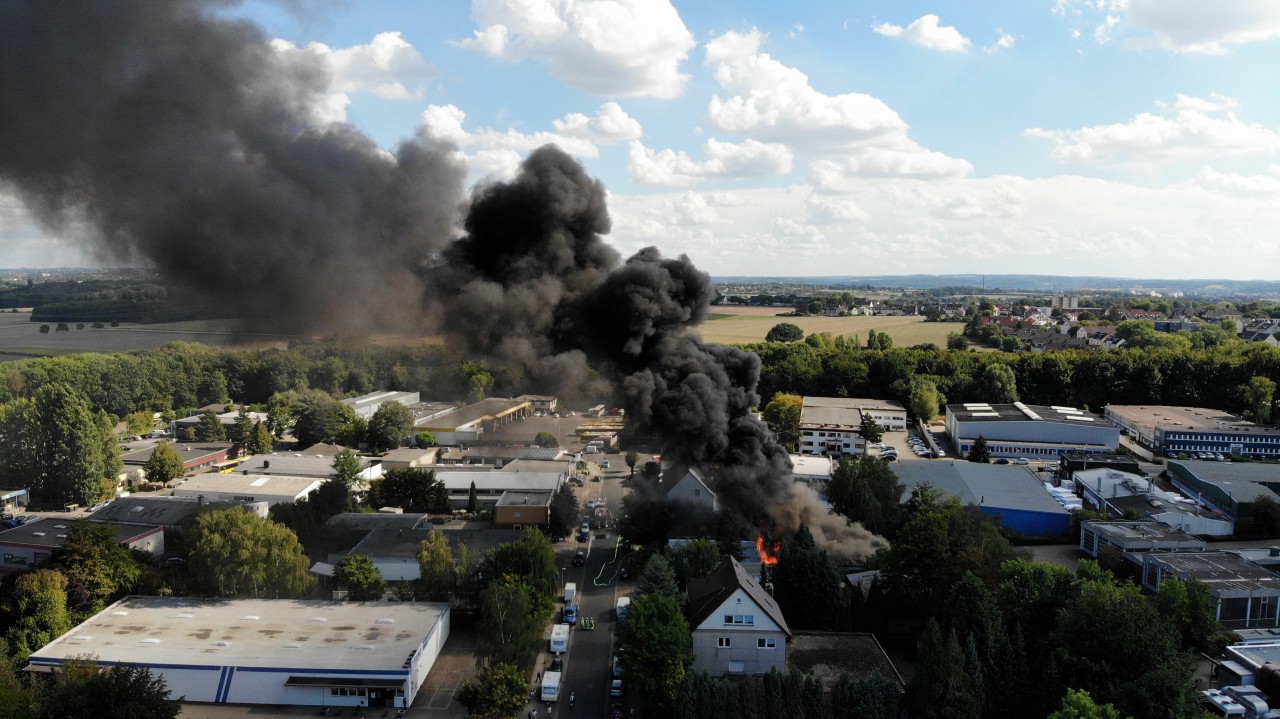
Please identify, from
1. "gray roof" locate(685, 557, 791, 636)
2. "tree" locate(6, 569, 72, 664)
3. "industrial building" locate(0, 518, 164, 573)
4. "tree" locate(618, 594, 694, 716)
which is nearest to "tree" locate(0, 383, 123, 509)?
"industrial building" locate(0, 518, 164, 573)

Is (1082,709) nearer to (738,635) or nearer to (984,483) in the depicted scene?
(738,635)

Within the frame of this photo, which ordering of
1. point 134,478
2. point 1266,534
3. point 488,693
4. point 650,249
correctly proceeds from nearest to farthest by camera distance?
point 488,693 < point 650,249 < point 1266,534 < point 134,478

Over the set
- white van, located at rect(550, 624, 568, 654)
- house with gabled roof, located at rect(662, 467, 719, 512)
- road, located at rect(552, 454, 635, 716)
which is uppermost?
house with gabled roof, located at rect(662, 467, 719, 512)

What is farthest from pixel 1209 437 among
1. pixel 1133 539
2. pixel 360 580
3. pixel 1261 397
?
pixel 360 580

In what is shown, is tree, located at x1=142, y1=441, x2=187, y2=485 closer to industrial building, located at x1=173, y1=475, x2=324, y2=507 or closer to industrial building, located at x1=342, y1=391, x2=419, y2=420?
industrial building, located at x1=173, y1=475, x2=324, y2=507

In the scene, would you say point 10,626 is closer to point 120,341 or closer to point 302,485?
point 302,485

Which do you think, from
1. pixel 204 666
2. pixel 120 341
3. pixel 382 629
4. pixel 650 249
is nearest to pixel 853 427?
pixel 650 249
